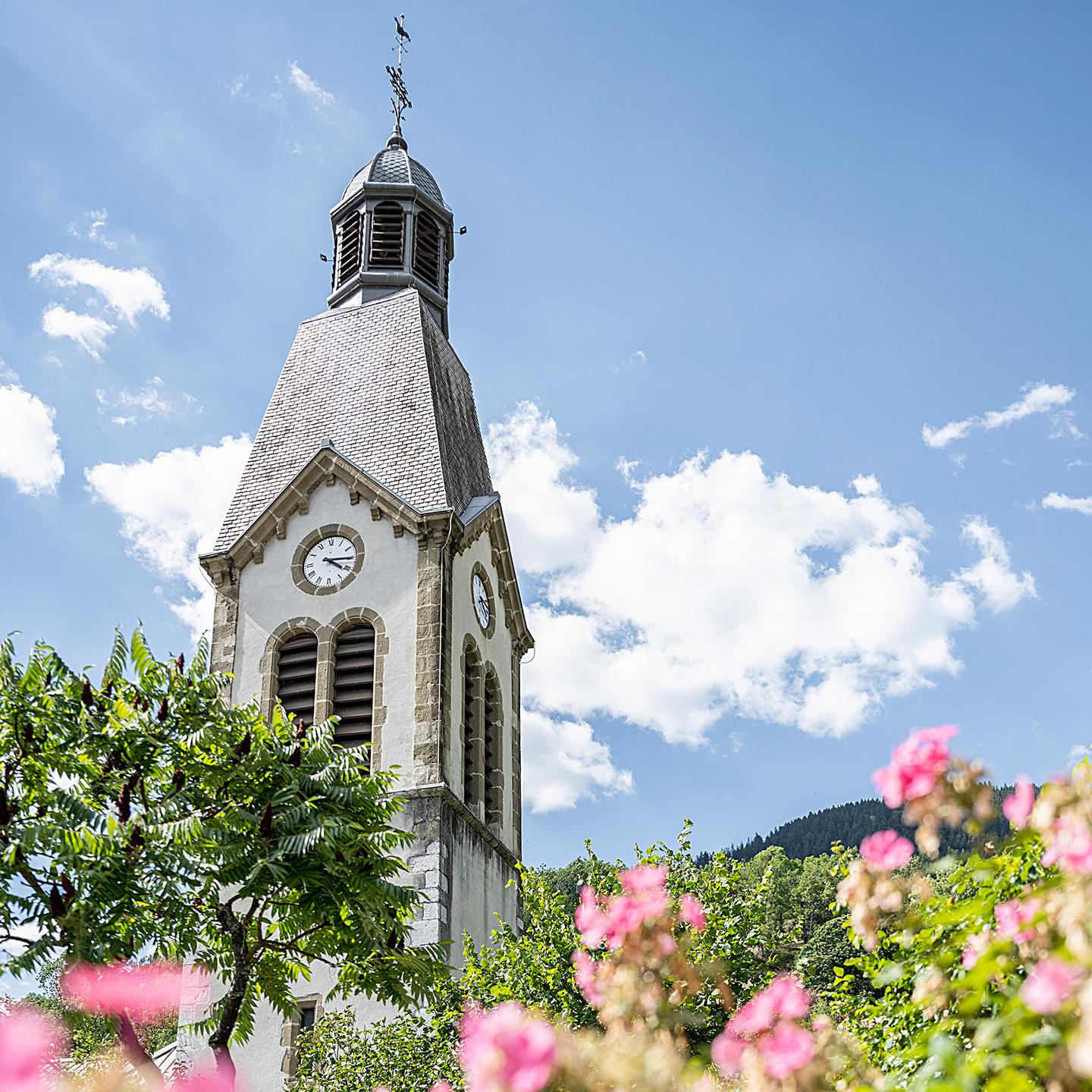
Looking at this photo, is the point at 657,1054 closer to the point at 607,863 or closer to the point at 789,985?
the point at 789,985

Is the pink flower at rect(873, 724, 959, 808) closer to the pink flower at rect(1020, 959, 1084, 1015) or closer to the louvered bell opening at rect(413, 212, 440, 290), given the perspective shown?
the pink flower at rect(1020, 959, 1084, 1015)

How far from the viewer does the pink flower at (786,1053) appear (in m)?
3.95

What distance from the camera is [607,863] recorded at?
61.5 feet

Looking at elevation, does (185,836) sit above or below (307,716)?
below

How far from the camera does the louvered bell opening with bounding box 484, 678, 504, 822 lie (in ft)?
85.0

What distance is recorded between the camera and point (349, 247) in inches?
1361

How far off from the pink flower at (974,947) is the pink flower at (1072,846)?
0.80m

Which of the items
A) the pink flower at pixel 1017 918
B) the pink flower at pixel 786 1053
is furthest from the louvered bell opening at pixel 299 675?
the pink flower at pixel 786 1053

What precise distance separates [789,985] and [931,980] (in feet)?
1.94

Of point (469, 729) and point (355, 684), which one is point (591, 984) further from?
point (469, 729)

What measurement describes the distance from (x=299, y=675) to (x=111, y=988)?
46.3 ft

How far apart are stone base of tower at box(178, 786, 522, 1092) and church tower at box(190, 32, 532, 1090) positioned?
37 millimetres

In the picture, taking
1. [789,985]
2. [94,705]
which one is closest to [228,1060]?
[94,705]

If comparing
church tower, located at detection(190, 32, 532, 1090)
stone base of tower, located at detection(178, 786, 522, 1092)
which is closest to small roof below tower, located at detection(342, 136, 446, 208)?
church tower, located at detection(190, 32, 532, 1090)
